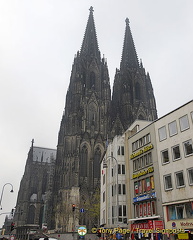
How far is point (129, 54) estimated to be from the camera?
284ft

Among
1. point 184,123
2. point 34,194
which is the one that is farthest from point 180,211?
point 34,194

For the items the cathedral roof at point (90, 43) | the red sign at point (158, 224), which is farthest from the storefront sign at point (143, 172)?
the cathedral roof at point (90, 43)

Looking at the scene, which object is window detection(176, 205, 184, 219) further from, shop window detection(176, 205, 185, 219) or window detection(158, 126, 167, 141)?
window detection(158, 126, 167, 141)

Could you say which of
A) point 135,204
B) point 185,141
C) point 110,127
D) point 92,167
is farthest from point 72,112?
point 185,141

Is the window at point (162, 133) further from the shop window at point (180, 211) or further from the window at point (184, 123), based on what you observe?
the shop window at point (180, 211)

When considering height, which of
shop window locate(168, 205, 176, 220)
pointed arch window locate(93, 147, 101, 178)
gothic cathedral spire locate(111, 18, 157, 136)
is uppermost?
gothic cathedral spire locate(111, 18, 157, 136)

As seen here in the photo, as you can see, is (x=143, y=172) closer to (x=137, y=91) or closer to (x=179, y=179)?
(x=179, y=179)

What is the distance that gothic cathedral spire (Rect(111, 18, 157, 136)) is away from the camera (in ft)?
229

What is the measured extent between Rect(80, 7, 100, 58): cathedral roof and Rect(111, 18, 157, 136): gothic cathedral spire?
10810mm

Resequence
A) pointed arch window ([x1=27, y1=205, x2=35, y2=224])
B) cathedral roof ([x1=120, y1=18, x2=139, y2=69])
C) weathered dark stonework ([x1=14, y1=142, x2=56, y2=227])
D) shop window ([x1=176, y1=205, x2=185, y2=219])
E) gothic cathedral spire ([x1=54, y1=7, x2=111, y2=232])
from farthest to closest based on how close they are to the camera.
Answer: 1. pointed arch window ([x1=27, y1=205, x2=35, y2=224])
2. cathedral roof ([x1=120, y1=18, x2=139, y2=69])
3. weathered dark stonework ([x1=14, y1=142, x2=56, y2=227])
4. gothic cathedral spire ([x1=54, y1=7, x2=111, y2=232])
5. shop window ([x1=176, y1=205, x2=185, y2=219])

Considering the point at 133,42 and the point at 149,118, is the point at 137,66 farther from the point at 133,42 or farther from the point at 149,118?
the point at 149,118

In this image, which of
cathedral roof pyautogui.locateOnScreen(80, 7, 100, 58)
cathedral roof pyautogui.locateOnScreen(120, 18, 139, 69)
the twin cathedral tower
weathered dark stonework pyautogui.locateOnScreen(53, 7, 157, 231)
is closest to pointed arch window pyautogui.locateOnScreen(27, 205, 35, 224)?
the twin cathedral tower

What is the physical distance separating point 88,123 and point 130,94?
17980 millimetres

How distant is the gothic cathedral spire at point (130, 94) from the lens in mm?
69750
